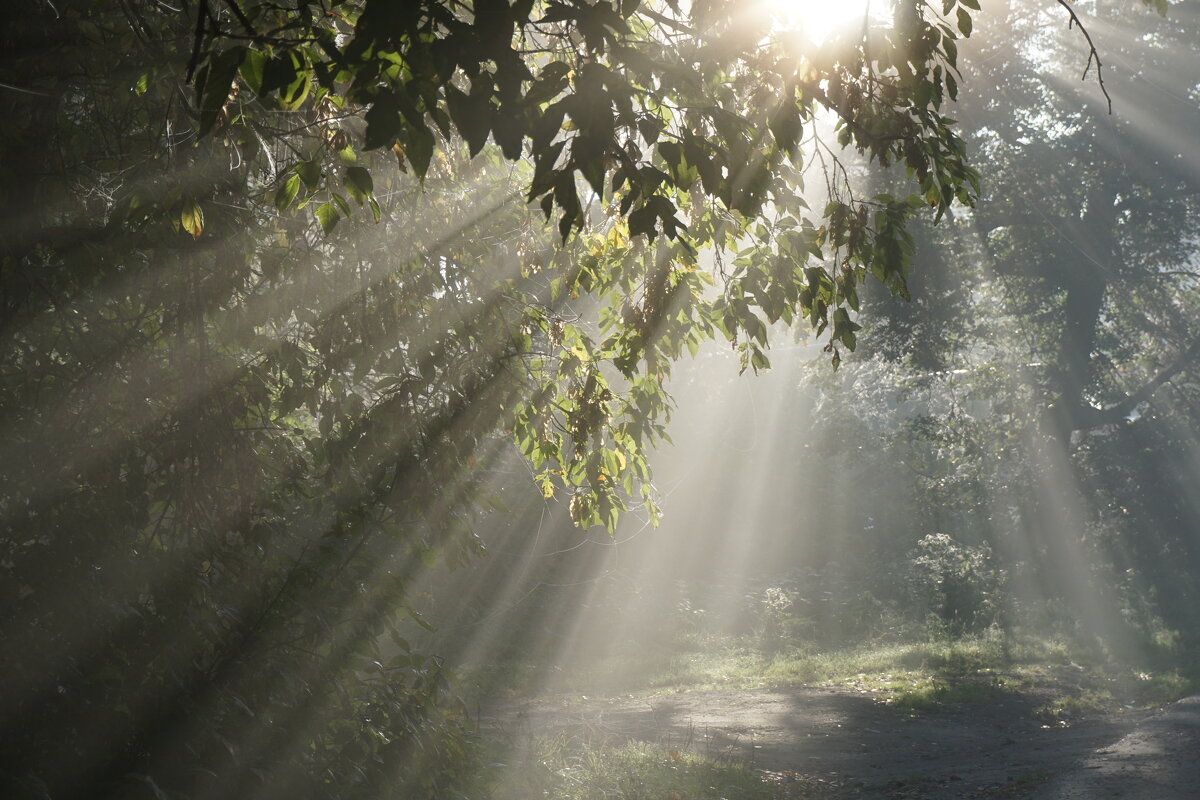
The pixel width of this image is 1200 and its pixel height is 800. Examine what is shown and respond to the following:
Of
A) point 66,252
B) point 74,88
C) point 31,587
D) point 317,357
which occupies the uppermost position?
point 74,88

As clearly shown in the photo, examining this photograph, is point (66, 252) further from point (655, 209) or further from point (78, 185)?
point (655, 209)

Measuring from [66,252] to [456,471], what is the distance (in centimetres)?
211

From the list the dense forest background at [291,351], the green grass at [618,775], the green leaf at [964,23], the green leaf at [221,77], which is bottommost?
the green grass at [618,775]

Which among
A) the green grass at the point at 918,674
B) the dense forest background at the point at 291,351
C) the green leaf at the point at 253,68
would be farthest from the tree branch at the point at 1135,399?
the green leaf at the point at 253,68

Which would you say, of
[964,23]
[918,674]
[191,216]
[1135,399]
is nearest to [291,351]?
[191,216]

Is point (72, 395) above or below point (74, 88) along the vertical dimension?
below

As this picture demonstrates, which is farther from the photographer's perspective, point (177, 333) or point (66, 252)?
point (177, 333)

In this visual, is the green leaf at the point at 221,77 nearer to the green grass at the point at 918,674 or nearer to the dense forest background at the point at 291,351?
the dense forest background at the point at 291,351

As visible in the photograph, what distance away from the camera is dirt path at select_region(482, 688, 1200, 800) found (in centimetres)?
895

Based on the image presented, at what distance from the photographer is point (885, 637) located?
23.1 meters

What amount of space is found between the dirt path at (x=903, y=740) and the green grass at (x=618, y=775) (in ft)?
2.10

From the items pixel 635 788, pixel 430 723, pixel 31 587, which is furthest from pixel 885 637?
pixel 31 587

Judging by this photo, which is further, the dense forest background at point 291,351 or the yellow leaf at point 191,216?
the dense forest background at point 291,351

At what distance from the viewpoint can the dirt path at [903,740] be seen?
8945mm
